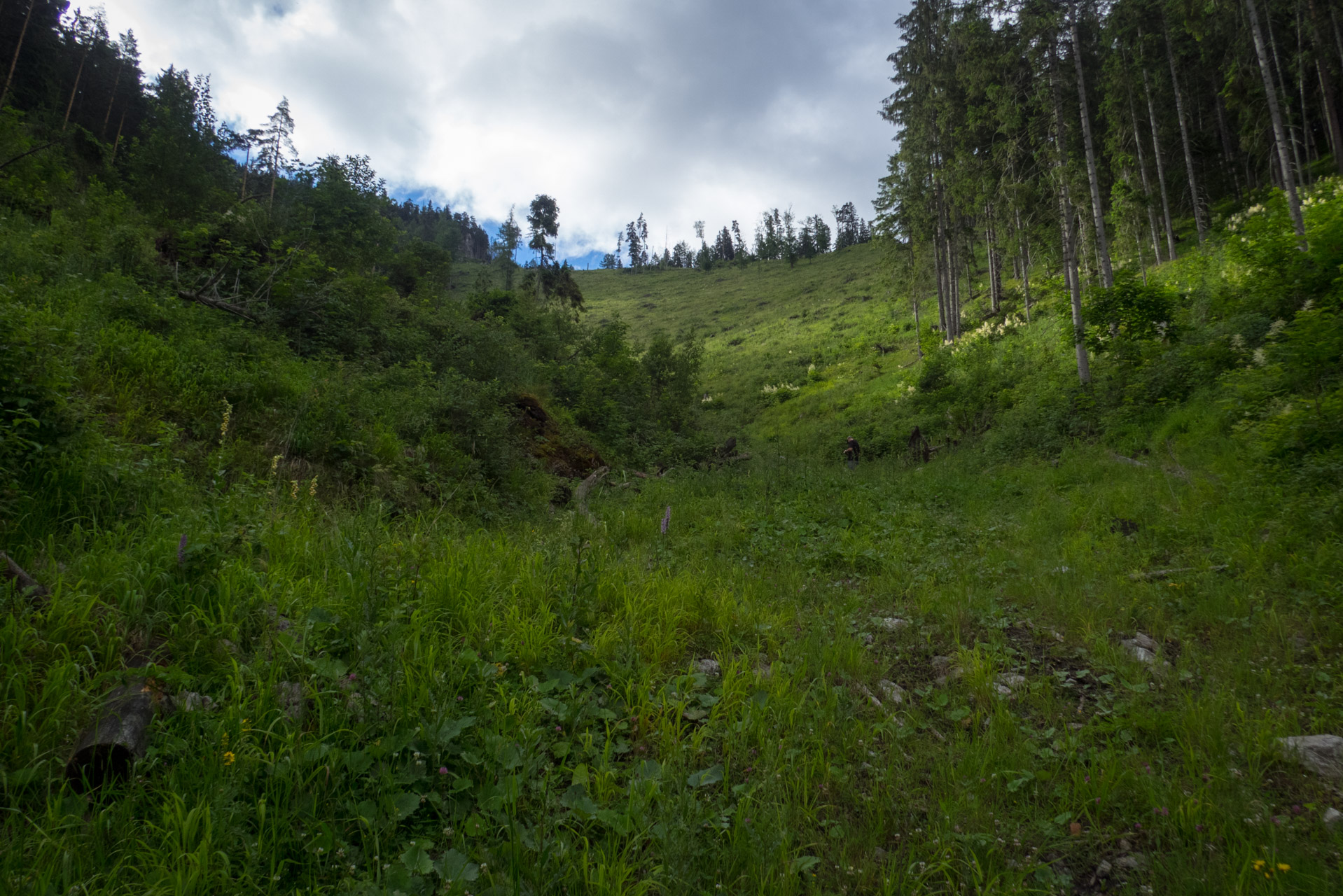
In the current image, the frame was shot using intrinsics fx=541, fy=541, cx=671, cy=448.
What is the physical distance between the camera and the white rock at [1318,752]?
270 cm

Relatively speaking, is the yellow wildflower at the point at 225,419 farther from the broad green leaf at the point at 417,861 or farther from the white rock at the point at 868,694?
the white rock at the point at 868,694

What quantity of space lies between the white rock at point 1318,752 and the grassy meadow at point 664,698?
8cm

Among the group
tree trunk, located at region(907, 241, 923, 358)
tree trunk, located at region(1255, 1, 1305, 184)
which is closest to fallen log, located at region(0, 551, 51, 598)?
tree trunk, located at region(907, 241, 923, 358)

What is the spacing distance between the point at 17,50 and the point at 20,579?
4653cm

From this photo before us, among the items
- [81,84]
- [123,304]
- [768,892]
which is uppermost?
[81,84]

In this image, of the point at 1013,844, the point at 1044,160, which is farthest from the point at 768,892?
the point at 1044,160

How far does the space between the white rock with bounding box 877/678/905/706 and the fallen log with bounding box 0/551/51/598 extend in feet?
15.1

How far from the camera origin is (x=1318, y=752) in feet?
9.16

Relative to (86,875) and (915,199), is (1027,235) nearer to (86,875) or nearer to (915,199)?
(915,199)

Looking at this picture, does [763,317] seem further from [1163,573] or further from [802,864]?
[802,864]

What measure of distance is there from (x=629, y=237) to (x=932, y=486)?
126581mm

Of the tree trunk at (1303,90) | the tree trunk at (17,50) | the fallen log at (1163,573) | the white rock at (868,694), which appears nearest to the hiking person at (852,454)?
the fallen log at (1163,573)

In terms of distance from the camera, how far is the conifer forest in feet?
6.88

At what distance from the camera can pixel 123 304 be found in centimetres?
728
